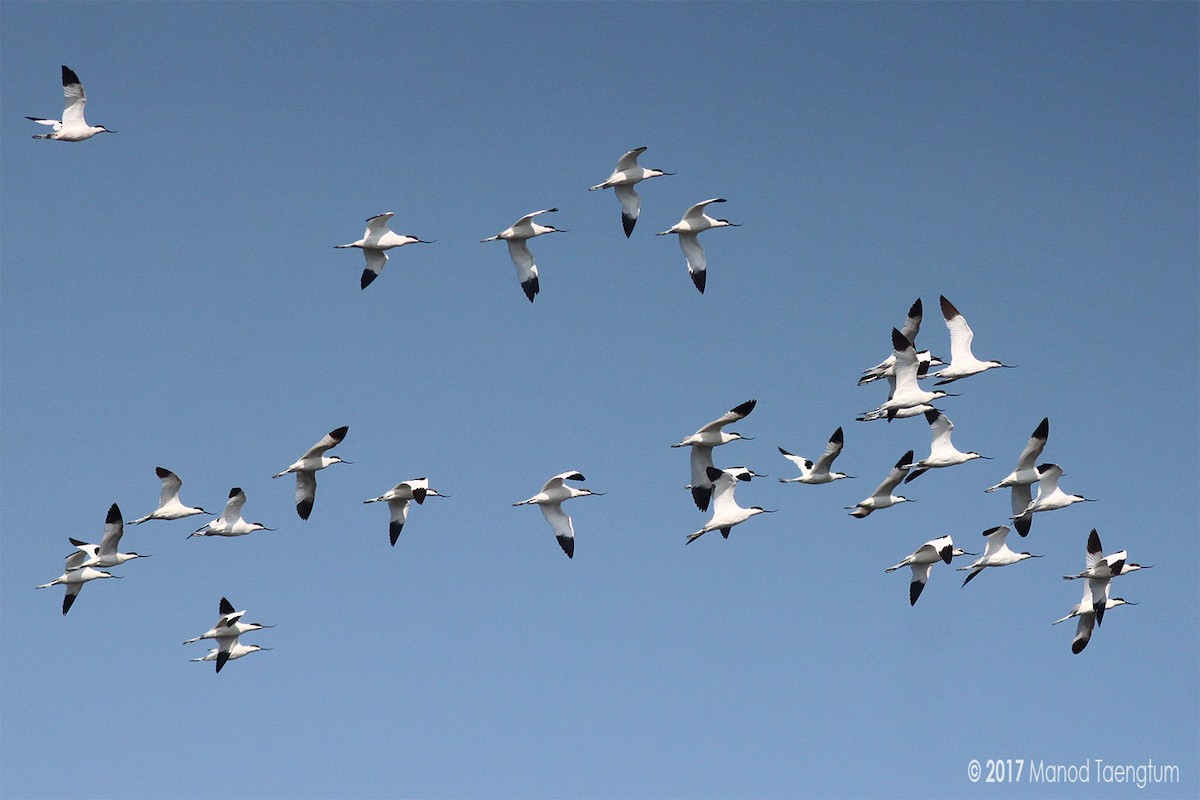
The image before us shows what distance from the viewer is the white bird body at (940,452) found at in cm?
4109

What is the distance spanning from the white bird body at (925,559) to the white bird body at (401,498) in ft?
28.9

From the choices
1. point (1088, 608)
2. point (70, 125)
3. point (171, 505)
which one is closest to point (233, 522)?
point (171, 505)

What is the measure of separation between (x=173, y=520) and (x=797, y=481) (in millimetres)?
12007

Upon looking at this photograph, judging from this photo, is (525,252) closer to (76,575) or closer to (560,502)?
(560,502)

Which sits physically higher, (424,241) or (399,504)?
(424,241)

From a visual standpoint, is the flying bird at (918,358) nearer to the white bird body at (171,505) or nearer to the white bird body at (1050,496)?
the white bird body at (1050,496)

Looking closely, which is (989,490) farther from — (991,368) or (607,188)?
(607,188)

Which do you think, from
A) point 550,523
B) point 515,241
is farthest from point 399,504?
point 515,241

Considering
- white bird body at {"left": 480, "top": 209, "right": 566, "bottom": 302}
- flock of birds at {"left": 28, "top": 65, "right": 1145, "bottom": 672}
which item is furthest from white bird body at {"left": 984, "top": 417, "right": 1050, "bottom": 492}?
white bird body at {"left": 480, "top": 209, "right": 566, "bottom": 302}

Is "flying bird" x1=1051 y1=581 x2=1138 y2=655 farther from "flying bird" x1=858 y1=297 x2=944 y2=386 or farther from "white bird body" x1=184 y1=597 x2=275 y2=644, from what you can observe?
"white bird body" x1=184 y1=597 x2=275 y2=644

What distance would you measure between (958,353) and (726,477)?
4.99 metres

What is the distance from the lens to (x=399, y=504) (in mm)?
42750

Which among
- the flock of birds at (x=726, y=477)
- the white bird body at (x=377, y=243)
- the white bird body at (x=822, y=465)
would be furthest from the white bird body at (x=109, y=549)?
the white bird body at (x=822, y=465)

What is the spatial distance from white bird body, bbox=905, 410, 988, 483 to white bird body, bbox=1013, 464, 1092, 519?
1.51 metres
